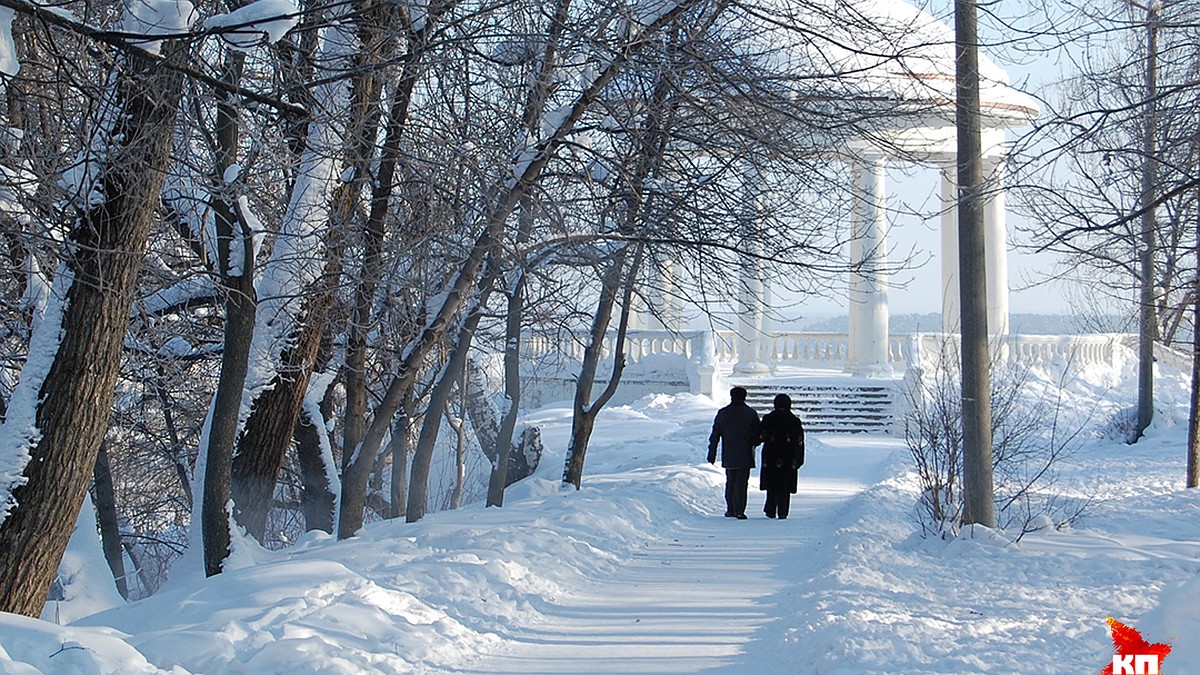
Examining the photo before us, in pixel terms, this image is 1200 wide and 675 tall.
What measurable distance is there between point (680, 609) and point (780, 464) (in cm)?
580

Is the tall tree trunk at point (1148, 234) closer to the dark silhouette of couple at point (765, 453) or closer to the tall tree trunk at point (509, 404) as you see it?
the dark silhouette of couple at point (765, 453)

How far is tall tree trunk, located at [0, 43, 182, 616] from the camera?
6.54m

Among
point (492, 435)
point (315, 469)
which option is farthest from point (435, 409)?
point (492, 435)

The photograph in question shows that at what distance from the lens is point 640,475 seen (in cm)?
1630

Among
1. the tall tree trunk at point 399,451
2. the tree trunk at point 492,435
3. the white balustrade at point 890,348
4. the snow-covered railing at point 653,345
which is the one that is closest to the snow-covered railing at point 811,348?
the white balustrade at point 890,348

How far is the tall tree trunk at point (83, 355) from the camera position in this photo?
654 cm

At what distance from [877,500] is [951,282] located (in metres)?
16.2

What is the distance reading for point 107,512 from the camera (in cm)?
1272

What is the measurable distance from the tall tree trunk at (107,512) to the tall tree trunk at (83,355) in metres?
5.30

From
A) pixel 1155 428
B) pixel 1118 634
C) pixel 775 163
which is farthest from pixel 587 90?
pixel 1155 428

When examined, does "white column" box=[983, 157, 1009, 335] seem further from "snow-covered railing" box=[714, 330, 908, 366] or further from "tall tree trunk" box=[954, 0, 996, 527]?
"tall tree trunk" box=[954, 0, 996, 527]

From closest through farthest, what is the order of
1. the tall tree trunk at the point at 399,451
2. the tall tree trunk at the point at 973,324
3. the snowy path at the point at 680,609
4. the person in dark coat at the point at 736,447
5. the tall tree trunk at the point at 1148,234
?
1. the snowy path at the point at 680,609
2. the tall tree trunk at the point at 973,324
3. the tall tree trunk at the point at 1148,234
4. the person in dark coat at the point at 736,447
5. the tall tree trunk at the point at 399,451
